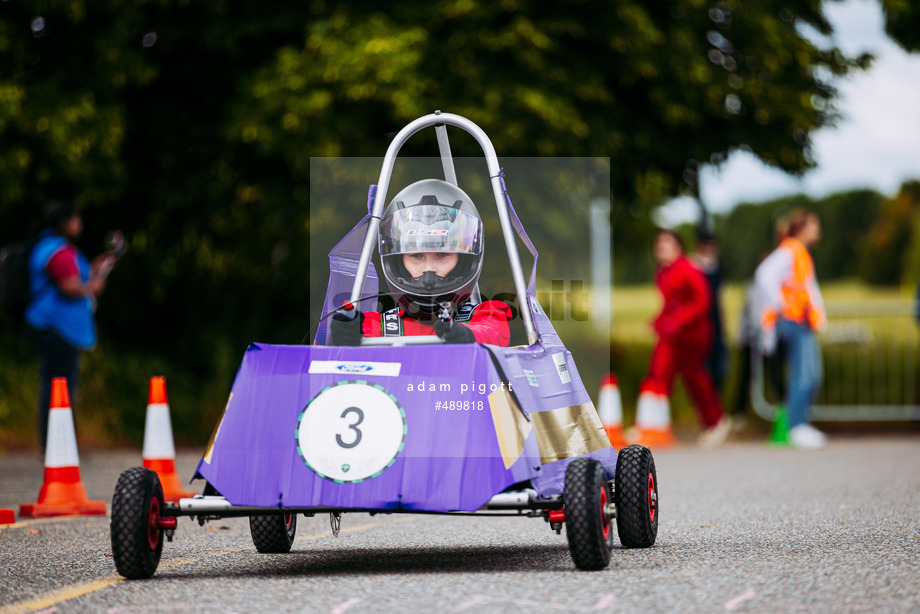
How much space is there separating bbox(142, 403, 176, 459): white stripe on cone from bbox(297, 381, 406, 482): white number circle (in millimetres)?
3502

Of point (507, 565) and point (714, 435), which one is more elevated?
point (507, 565)

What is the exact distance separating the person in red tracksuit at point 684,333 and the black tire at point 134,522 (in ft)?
32.3

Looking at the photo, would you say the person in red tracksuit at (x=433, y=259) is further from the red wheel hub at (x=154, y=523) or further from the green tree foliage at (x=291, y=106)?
the green tree foliage at (x=291, y=106)

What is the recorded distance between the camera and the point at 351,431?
17.6ft

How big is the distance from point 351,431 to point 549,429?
2.83 ft

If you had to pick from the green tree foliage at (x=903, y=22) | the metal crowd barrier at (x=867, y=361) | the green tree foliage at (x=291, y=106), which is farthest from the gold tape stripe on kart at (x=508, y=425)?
the metal crowd barrier at (x=867, y=361)

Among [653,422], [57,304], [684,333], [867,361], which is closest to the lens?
[57,304]

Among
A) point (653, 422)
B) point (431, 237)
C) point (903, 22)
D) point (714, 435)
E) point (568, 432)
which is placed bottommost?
point (714, 435)

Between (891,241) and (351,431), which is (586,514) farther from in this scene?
(891,241)

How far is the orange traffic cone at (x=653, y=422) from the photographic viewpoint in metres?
14.5

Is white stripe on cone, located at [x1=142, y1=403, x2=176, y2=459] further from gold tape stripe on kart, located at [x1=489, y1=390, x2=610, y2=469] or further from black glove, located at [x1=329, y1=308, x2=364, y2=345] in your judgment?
gold tape stripe on kart, located at [x1=489, y1=390, x2=610, y2=469]

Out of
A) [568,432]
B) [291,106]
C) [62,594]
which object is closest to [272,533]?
[62,594]

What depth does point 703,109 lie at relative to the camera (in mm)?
15766

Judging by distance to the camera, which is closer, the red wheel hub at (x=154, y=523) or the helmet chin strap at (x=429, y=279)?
the red wheel hub at (x=154, y=523)
